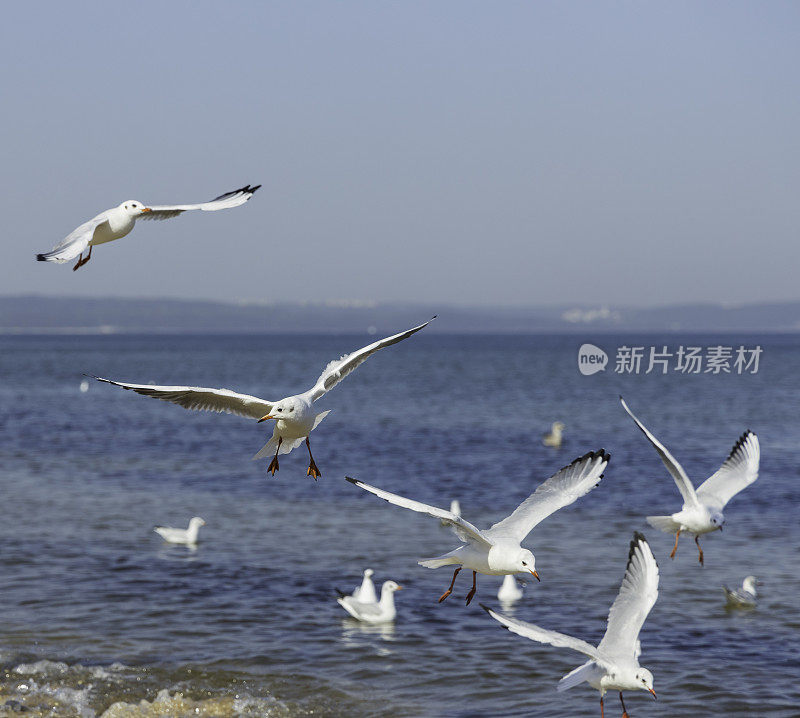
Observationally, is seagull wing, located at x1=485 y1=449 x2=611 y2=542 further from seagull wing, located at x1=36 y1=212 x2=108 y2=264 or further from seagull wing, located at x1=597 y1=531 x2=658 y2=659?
seagull wing, located at x1=36 y1=212 x2=108 y2=264

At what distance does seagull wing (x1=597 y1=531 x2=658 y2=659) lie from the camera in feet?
27.9

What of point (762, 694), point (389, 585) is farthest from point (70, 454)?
point (762, 694)

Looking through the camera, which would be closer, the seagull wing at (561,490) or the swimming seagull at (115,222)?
the swimming seagull at (115,222)

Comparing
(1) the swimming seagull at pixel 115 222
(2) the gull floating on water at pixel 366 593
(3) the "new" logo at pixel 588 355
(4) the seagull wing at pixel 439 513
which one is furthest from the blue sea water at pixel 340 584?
(1) the swimming seagull at pixel 115 222

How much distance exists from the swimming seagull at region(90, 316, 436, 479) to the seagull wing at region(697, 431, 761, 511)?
248 inches

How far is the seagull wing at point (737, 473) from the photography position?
12.9m

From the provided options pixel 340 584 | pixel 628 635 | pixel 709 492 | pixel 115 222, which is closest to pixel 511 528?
pixel 628 635

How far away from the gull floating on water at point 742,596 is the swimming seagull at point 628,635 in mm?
6524

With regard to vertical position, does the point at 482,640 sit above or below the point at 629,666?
below

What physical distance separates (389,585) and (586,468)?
20.2ft

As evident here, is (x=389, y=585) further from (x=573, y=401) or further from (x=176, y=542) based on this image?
(x=573, y=401)

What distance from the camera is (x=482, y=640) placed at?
13.7 m

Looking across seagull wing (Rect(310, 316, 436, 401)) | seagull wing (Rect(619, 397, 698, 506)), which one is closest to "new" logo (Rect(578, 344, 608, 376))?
seagull wing (Rect(619, 397, 698, 506))

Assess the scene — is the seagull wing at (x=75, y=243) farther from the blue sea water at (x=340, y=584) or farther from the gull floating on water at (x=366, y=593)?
the gull floating on water at (x=366, y=593)
